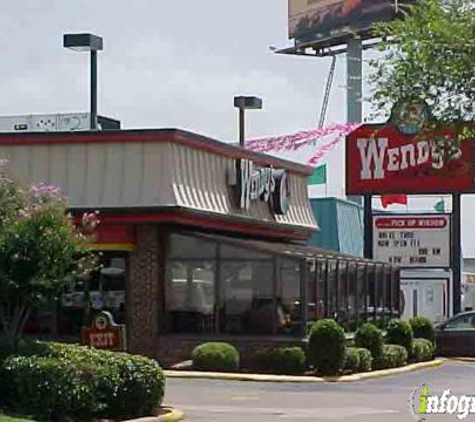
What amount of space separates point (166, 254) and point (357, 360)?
16.9 ft

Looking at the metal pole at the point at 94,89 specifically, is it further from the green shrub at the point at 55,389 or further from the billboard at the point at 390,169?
the green shrub at the point at 55,389

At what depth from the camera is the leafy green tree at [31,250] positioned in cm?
1950

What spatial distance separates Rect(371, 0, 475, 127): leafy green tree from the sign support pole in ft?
110

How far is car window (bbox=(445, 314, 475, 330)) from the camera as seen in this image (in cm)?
3975

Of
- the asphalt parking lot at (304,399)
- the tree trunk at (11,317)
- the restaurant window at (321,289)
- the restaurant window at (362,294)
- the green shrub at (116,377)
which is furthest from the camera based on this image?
the restaurant window at (362,294)

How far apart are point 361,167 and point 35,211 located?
28.6 metres

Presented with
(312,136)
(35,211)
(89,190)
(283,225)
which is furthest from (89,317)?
(312,136)

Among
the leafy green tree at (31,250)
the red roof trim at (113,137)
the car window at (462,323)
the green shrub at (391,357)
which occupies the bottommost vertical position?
the green shrub at (391,357)

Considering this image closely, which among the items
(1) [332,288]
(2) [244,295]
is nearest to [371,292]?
(1) [332,288]

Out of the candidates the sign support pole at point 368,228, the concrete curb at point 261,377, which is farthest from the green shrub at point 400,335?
the sign support pole at point 368,228

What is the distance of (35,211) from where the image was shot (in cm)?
1966

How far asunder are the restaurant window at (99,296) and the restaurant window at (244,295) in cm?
243

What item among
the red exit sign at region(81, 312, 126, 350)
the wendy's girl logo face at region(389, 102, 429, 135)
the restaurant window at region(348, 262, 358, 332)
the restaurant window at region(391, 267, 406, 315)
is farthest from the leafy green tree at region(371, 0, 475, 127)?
the restaurant window at region(391, 267, 406, 315)

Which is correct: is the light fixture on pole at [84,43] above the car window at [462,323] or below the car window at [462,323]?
above
